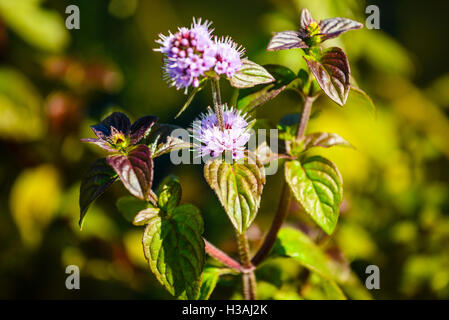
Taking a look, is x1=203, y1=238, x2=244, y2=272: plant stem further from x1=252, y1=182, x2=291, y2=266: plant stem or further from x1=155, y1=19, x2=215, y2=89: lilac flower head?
x1=155, y1=19, x2=215, y2=89: lilac flower head

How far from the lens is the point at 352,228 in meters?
1.24

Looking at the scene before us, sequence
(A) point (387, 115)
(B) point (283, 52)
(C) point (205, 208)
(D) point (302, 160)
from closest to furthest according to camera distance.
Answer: (D) point (302, 160), (B) point (283, 52), (C) point (205, 208), (A) point (387, 115)

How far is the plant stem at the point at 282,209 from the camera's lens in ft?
2.37

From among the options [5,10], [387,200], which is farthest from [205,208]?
[5,10]

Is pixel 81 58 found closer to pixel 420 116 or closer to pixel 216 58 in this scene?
pixel 216 58

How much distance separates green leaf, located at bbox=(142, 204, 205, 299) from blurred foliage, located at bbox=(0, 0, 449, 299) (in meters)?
0.29

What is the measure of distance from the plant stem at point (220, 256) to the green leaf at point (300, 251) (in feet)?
0.25

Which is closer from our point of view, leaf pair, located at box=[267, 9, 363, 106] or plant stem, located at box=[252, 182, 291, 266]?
leaf pair, located at box=[267, 9, 363, 106]

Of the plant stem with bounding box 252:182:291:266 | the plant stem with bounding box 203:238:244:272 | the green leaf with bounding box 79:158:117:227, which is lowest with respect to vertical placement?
the plant stem with bounding box 203:238:244:272

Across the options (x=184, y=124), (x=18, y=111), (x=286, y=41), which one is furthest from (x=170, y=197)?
(x=184, y=124)

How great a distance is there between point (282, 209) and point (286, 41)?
30 centimetres

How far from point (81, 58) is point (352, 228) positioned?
116 centimetres

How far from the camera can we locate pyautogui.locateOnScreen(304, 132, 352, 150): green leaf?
0.71 m

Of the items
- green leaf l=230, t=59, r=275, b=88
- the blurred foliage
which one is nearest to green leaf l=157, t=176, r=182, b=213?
green leaf l=230, t=59, r=275, b=88
